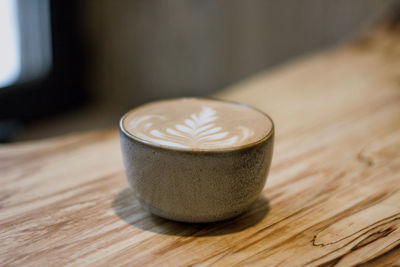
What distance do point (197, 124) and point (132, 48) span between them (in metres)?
2.58

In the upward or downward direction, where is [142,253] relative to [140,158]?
downward

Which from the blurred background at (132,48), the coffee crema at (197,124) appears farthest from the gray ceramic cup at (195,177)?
the blurred background at (132,48)

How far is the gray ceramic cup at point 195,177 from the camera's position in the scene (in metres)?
0.53

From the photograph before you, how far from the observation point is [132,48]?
307cm

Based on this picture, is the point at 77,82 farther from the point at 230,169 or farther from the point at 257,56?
the point at 230,169

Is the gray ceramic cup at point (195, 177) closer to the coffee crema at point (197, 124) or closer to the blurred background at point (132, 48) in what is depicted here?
the coffee crema at point (197, 124)

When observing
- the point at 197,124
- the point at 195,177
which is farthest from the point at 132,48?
the point at 195,177

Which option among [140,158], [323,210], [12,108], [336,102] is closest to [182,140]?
[140,158]

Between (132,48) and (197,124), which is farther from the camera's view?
(132,48)

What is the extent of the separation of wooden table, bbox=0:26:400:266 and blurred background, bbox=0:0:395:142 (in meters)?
1.10

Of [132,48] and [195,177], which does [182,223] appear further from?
[132,48]

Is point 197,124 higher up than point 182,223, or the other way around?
point 197,124

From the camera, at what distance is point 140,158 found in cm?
55

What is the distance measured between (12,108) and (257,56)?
1.68m
